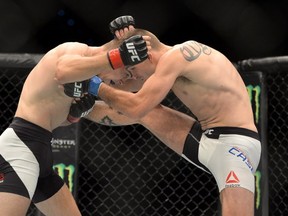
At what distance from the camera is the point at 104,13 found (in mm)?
3863

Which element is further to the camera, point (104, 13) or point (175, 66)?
point (104, 13)

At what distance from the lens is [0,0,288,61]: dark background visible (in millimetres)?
3762

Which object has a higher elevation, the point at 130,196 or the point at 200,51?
the point at 200,51

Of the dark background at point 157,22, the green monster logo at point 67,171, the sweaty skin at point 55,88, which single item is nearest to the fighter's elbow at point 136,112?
the sweaty skin at point 55,88

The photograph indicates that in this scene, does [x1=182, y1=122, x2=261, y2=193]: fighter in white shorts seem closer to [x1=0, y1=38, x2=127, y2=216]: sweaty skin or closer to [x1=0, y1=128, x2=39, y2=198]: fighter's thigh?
[x1=0, y1=38, x2=127, y2=216]: sweaty skin

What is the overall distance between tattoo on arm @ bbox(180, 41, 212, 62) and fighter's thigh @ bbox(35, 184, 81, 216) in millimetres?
779

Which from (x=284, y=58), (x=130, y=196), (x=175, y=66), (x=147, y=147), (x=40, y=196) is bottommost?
(x=130, y=196)

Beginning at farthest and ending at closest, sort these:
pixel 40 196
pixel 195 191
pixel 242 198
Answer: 1. pixel 195 191
2. pixel 40 196
3. pixel 242 198

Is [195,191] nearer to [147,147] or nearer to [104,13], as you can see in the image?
[147,147]

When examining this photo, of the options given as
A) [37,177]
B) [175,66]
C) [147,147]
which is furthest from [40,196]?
[147,147]

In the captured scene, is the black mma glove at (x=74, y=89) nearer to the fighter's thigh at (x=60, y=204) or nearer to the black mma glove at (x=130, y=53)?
the black mma glove at (x=130, y=53)

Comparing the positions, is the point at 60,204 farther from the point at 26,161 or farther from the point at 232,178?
the point at 232,178

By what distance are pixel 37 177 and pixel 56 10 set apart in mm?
1755

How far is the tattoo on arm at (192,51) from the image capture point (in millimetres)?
2293
